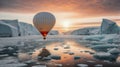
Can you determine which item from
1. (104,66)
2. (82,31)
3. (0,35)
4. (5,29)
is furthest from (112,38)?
(82,31)

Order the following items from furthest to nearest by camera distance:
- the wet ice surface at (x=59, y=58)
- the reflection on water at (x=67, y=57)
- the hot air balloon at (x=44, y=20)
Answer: the hot air balloon at (x=44, y=20)
the reflection on water at (x=67, y=57)
the wet ice surface at (x=59, y=58)

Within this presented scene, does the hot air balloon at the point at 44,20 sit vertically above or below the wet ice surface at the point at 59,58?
above

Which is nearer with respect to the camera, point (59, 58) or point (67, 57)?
point (59, 58)

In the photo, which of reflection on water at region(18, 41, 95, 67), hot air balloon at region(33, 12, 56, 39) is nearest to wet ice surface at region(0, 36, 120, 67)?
reflection on water at region(18, 41, 95, 67)

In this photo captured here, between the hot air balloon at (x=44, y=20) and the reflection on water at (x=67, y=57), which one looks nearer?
the reflection on water at (x=67, y=57)

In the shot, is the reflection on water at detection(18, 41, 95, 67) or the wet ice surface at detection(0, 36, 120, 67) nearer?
the wet ice surface at detection(0, 36, 120, 67)

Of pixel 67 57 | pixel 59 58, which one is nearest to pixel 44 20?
pixel 67 57

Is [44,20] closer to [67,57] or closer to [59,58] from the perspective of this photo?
[67,57]

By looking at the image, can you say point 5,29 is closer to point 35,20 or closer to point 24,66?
point 35,20

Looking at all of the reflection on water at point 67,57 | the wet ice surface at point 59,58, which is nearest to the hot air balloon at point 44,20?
the wet ice surface at point 59,58

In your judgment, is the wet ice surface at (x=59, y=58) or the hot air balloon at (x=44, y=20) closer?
the wet ice surface at (x=59, y=58)

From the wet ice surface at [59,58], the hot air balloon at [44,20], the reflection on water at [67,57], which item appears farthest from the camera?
the hot air balloon at [44,20]

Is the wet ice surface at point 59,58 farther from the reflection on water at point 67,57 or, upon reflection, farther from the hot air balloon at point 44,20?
the hot air balloon at point 44,20

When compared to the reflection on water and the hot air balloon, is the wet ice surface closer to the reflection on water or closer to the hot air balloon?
the reflection on water
